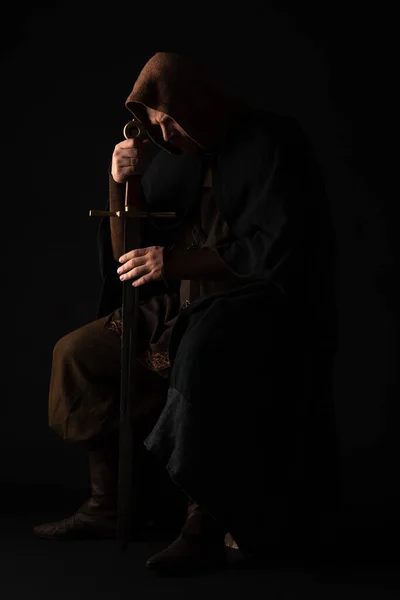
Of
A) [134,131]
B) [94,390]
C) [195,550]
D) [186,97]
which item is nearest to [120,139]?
[134,131]

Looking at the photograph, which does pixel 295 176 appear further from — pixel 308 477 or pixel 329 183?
pixel 329 183

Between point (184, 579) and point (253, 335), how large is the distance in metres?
0.65

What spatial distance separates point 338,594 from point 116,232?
1255 mm

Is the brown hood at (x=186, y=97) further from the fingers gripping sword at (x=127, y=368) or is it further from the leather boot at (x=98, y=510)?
the leather boot at (x=98, y=510)

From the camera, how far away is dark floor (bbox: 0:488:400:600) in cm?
284

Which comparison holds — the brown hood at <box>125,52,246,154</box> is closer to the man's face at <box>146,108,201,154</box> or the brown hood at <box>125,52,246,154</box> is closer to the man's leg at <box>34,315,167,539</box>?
the man's face at <box>146,108,201,154</box>

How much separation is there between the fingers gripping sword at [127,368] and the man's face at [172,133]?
0.22 m

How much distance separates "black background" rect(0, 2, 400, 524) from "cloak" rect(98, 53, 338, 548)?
120 centimetres

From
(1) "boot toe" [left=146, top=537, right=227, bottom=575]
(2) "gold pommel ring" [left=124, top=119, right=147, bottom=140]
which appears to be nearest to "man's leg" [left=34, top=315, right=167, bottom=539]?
(1) "boot toe" [left=146, top=537, right=227, bottom=575]

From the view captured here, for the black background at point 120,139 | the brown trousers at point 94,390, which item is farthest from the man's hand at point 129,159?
the black background at point 120,139

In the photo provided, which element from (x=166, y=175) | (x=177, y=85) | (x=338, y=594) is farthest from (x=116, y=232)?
(x=338, y=594)

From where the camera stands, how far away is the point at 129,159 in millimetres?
3330

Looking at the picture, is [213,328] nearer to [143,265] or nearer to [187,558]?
[143,265]

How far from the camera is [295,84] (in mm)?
4520
